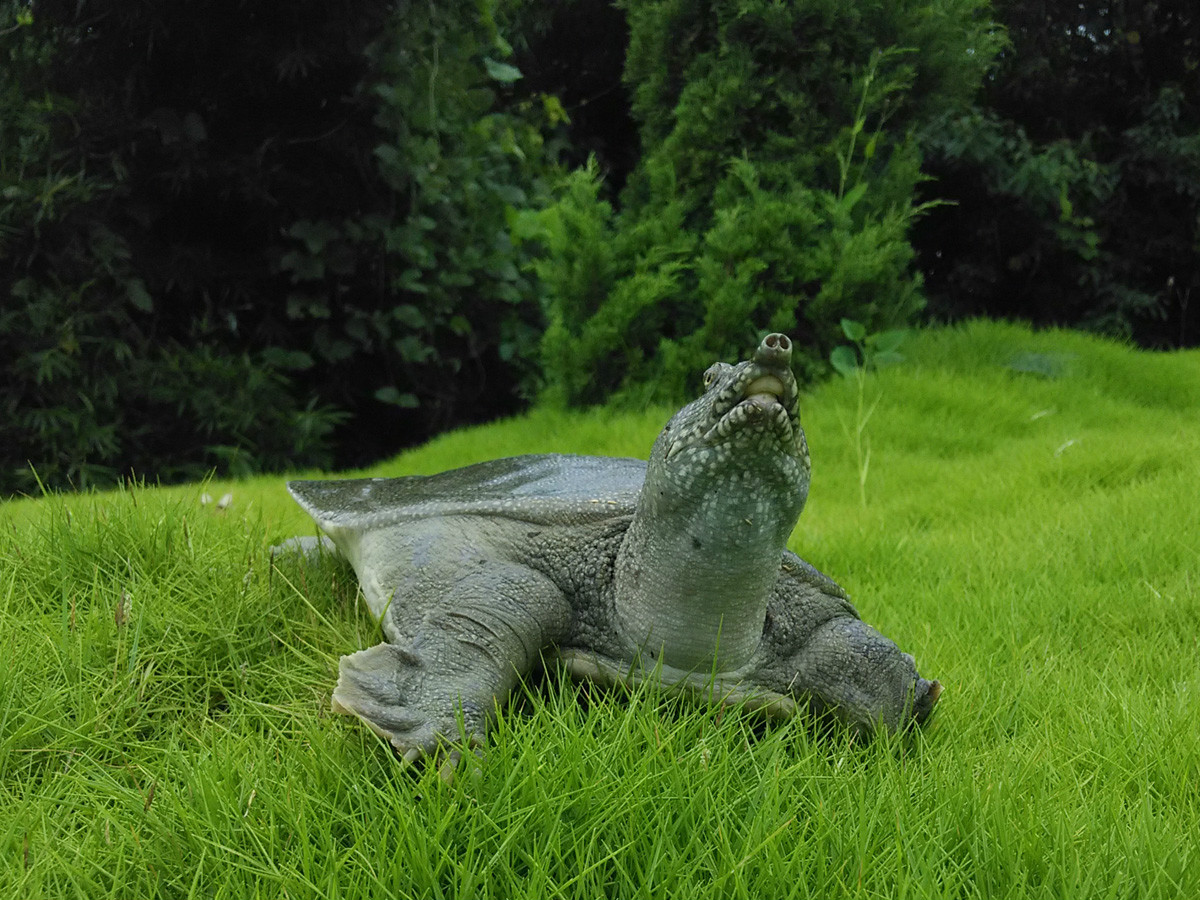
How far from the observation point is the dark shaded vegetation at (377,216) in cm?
513

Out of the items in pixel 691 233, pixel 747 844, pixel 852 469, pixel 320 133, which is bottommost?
pixel 852 469

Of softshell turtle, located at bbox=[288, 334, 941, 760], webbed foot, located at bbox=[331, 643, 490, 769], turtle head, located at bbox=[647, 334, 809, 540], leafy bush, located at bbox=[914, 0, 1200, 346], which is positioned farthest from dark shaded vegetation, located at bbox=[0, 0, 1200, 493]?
webbed foot, located at bbox=[331, 643, 490, 769]

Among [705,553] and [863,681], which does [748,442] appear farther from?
[863,681]

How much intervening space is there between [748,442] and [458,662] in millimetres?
632

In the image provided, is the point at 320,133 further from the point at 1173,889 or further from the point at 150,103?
the point at 1173,889

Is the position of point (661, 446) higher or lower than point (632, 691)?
higher

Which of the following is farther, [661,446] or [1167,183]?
[1167,183]

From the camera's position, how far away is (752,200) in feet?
17.1

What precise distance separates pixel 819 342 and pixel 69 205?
4.32 meters

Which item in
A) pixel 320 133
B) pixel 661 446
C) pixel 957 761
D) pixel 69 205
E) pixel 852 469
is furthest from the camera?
pixel 320 133

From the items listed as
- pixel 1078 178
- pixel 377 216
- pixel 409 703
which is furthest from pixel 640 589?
pixel 1078 178

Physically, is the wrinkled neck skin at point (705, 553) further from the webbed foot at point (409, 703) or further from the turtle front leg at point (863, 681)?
the webbed foot at point (409, 703)

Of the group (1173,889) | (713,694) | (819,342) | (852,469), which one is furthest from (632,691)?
(819,342)

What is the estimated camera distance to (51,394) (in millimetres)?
5230
